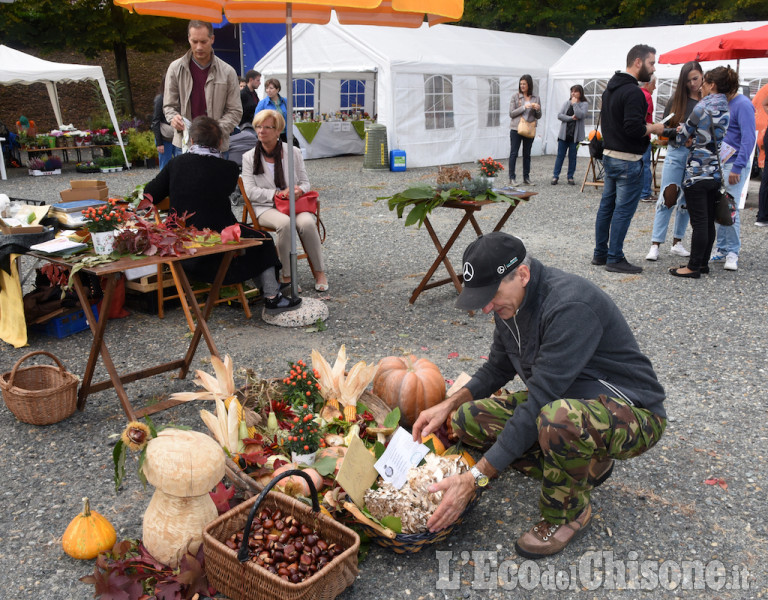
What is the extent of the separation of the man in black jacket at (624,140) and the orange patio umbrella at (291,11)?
2112 mm

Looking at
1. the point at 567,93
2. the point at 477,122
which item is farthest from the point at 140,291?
the point at 567,93

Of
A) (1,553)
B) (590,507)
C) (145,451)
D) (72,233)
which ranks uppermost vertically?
(72,233)

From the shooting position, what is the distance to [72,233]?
4.20m

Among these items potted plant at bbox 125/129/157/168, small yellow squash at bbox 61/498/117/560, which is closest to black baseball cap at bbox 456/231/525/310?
small yellow squash at bbox 61/498/117/560

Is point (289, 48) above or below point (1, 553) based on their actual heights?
above

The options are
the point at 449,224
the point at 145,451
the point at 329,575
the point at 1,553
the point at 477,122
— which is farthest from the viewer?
the point at 477,122

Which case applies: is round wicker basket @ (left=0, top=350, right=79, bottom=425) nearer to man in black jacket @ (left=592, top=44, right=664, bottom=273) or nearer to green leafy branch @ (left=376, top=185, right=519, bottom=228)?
green leafy branch @ (left=376, top=185, right=519, bottom=228)

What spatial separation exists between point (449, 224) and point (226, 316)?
4.65 metres

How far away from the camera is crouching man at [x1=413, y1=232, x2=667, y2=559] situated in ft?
8.43

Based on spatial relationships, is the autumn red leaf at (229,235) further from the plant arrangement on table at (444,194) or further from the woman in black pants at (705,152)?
the woman in black pants at (705,152)

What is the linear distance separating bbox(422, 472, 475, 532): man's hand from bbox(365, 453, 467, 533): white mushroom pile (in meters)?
0.08

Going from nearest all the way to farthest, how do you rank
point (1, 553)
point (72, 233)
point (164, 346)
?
point (1, 553), point (72, 233), point (164, 346)

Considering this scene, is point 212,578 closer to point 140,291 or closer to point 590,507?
point 590,507

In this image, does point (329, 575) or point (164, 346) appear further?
point (164, 346)
